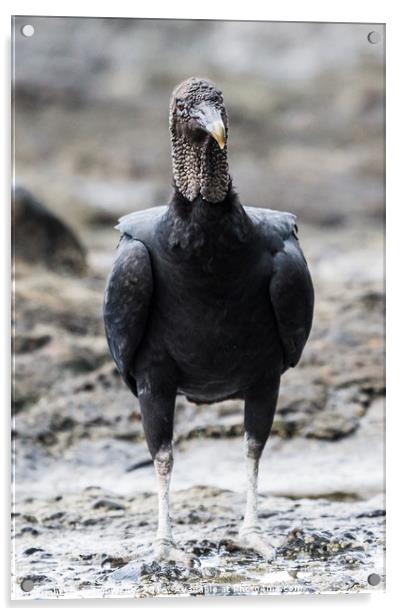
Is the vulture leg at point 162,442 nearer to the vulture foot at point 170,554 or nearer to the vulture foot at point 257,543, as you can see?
the vulture foot at point 170,554

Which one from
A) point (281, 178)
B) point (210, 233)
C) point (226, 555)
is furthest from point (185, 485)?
point (281, 178)

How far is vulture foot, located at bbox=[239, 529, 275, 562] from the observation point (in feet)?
15.5

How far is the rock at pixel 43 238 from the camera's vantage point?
6.66 m

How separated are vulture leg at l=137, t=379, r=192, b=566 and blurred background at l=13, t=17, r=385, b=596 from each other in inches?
6.6

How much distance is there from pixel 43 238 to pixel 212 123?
3.09 metres

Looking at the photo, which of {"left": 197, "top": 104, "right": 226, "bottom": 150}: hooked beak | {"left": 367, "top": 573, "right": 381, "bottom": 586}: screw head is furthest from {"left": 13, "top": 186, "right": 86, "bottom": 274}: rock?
{"left": 367, "top": 573, "right": 381, "bottom": 586}: screw head

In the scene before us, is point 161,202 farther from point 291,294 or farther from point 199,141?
point 199,141

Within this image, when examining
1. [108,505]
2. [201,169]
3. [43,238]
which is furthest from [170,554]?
[43,238]

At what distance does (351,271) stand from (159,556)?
2926 millimetres

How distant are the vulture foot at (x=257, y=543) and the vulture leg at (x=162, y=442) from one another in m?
0.28

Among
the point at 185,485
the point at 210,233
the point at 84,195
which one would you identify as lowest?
the point at 185,485

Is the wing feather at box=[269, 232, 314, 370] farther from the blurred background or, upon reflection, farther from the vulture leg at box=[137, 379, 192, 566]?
the blurred background

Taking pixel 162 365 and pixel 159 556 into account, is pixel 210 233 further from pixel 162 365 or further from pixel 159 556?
pixel 159 556

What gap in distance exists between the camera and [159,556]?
183 inches
